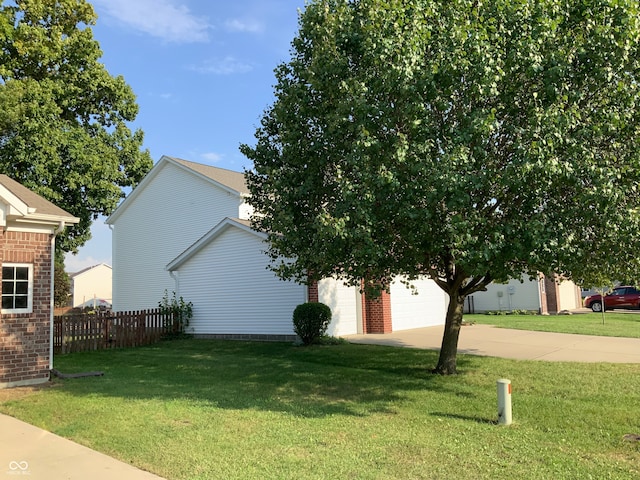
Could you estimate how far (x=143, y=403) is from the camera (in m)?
8.64

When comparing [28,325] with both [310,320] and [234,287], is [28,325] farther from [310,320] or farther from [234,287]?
[234,287]

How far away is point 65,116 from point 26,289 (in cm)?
1964

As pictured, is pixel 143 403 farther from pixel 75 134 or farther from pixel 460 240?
pixel 75 134

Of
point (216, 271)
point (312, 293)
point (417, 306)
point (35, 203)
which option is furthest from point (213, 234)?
point (417, 306)

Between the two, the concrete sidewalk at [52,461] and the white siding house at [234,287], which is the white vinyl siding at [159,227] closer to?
the white siding house at [234,287]

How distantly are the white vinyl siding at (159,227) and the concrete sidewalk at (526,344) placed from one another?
30.3ft

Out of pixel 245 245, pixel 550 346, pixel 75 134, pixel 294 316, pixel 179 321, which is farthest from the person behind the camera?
pixel 75 134

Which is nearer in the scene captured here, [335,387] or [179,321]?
[335,387]

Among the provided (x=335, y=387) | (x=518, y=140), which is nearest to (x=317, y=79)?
(x=518, y=140)

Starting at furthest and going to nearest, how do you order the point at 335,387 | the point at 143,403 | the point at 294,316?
the point at 294,316, the point at 335,387, the point at 143,403

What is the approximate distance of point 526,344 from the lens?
49.6ft

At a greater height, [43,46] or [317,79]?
[43,46]

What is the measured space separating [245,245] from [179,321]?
4.37m

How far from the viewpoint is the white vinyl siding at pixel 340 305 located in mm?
18141
